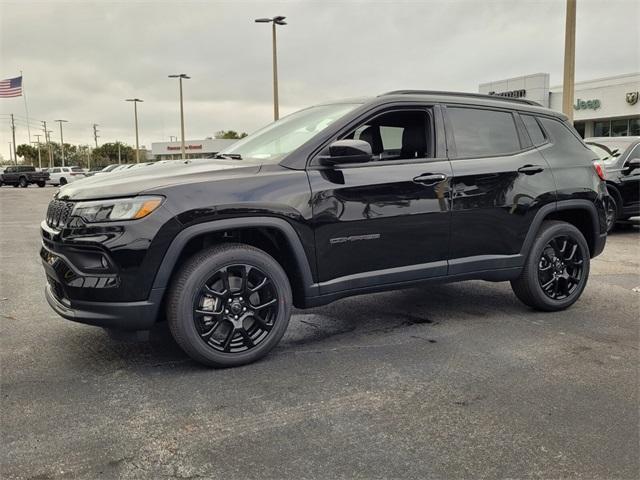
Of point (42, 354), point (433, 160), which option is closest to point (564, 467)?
point (433, 160)

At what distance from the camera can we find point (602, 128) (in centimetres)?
3609

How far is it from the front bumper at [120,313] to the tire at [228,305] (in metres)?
0.11

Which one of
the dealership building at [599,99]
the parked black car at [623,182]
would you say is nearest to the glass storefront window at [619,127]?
the dealership building at [599,99]

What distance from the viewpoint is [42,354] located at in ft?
13.0

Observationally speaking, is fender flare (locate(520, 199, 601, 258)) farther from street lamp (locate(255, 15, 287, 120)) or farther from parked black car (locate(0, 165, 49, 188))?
parked black car (locate(0, 165, 49, 188))

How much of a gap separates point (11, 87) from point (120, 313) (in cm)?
4022

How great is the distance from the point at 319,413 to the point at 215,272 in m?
1.08

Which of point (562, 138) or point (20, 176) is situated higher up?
point (20, 176)

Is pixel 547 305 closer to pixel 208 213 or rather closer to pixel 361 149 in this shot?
pixel 361 149

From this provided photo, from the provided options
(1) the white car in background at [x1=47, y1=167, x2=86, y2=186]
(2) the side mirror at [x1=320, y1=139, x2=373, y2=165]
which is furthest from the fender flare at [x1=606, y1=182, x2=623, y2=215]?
(1) the white car in background at [x1=47, y1=167, x2=86, y2=186]

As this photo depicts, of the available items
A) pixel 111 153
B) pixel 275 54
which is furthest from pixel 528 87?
pixel 111 153

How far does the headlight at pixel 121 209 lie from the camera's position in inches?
131

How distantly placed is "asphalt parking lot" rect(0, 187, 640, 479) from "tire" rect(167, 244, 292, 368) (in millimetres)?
156

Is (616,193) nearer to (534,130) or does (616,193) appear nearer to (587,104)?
(534,130)
